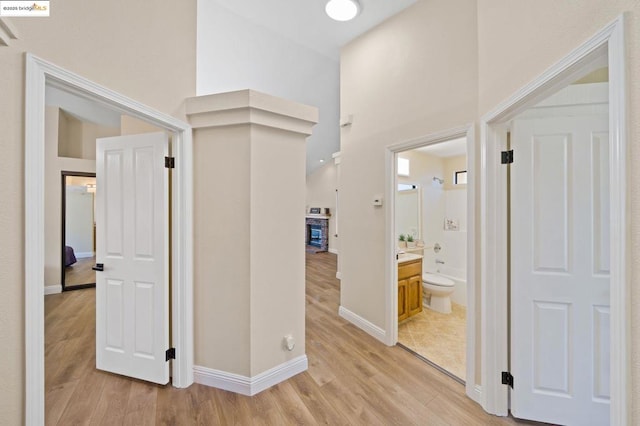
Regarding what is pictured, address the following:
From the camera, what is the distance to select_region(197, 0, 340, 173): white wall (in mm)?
2990

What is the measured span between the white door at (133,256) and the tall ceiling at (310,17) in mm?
1777

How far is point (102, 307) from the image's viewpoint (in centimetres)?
221

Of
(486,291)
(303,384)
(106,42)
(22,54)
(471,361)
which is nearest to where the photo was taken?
(22,54)

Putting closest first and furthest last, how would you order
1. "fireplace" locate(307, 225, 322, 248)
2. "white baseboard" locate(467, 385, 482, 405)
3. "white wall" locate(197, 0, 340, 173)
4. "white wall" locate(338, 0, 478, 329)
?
"white baseboard" locate(467, 385, 482, 405) < "white wall" locate(338, 0, 478, 329) < "white wall" locate(197, 0, 340, 173) < "fireplace" locate(307, 225, 322, 248)

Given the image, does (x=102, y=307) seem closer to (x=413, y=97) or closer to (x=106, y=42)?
(x=106, y=42)

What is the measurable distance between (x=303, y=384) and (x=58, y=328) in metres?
3.11

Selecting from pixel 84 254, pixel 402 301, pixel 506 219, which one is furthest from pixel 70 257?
pixel 506 219

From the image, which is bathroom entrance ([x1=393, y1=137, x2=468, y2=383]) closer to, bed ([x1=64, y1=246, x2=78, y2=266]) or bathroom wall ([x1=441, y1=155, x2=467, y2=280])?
bathroom wall ([x1=441, y1=155, x2=467, y2=280])

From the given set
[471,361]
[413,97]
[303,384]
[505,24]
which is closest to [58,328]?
[303,384]

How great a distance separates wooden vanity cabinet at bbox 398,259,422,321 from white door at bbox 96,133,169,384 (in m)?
2.47

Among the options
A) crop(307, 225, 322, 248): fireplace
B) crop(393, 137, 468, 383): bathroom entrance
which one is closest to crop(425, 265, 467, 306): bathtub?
crop(393, 137, 468, 383): bathroom entrance

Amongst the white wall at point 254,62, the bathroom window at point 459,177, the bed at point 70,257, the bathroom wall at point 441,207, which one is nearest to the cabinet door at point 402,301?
the bathroom wall at point 441,207

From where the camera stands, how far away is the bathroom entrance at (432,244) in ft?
10.5

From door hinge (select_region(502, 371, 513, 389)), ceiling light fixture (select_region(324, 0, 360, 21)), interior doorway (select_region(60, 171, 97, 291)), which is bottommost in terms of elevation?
door hinge (select_region(502, 371, 513, 389))
